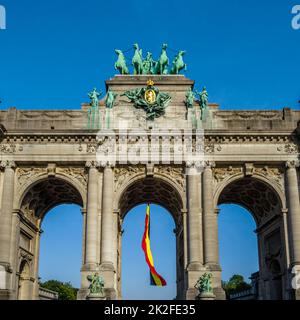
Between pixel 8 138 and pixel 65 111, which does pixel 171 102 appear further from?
pixel 8 138

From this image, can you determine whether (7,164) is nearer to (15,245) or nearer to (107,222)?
(15,245)

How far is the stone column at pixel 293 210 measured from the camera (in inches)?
1412

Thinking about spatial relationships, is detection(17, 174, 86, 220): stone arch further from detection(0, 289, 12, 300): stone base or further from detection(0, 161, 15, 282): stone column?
detection(0, 289, 12, 300): stone base

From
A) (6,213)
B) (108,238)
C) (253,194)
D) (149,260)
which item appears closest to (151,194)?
(149,260)

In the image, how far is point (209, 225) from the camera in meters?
36.3

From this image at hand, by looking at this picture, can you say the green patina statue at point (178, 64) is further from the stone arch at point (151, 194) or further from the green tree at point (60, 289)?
the green tree at point (60, 289)

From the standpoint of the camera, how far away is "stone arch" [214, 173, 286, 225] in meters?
38.0

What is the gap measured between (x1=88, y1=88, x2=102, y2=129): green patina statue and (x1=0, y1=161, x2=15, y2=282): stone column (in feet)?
21.8

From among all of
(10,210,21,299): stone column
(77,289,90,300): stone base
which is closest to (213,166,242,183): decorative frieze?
(77,289,90,300): stone base

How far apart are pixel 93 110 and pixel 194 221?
1166cm

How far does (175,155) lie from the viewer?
3791cm

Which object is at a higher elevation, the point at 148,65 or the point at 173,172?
the point at 148,65

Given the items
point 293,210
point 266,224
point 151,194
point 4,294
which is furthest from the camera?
point 151,194

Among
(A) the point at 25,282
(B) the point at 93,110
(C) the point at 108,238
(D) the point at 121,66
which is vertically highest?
(D) the point at 121,66
